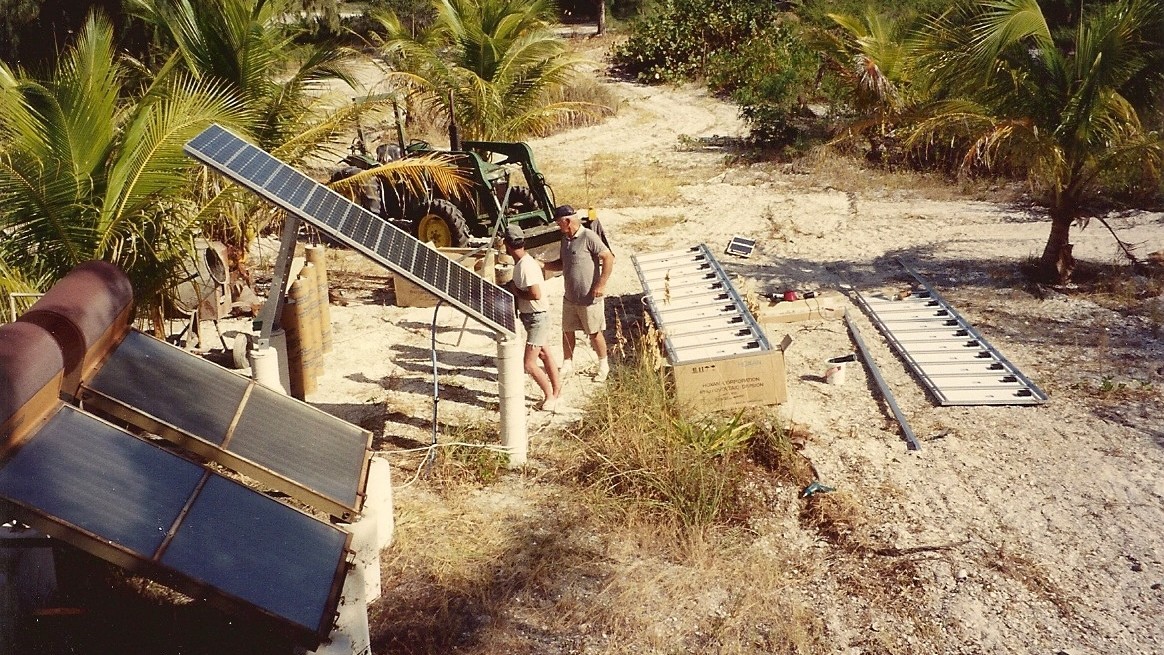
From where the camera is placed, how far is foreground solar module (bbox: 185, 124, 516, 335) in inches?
205

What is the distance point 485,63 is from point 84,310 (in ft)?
30.4

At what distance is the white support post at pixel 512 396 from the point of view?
20.2 feet

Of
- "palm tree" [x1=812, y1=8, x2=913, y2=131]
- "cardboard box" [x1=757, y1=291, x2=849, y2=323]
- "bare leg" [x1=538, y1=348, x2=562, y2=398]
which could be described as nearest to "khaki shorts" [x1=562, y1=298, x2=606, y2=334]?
"bare leg" [x1=538, y1=348, x2=562, y2=398]

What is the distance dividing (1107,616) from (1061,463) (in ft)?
5.86

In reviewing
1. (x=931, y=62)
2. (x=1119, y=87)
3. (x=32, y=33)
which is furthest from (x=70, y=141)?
(x=32, y=33)

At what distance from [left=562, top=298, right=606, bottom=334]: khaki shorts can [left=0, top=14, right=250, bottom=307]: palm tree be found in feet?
9.69

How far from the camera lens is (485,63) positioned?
40.6 feet

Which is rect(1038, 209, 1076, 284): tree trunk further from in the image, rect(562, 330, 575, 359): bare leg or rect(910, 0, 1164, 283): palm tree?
rect(562, 330, 575, 359): bare leg

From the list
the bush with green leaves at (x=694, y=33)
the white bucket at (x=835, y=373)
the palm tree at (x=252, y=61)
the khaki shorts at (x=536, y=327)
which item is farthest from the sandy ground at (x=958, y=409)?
the bush with green leaves at (x=694, y=33)

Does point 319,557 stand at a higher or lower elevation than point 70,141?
lower

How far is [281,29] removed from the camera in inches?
408

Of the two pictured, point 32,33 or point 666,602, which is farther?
point 32,33

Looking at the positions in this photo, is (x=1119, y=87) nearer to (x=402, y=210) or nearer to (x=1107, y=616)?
(x=1107, y=616)

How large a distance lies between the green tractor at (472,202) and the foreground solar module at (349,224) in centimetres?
501
